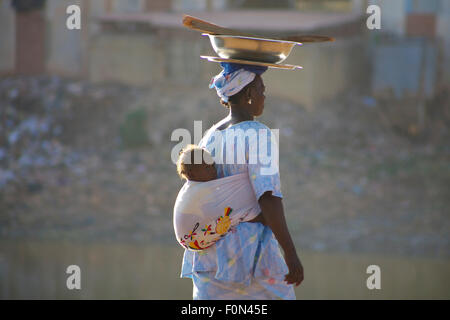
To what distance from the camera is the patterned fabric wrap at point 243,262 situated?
269 cm

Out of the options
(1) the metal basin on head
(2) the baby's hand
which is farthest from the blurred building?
(2) the baby's hand

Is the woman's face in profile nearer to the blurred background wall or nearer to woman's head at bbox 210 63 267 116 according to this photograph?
woman's head at bbox 210 63 267 116

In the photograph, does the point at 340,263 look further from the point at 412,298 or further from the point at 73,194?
the point at 73,194

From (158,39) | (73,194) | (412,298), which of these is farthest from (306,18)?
(412,298)

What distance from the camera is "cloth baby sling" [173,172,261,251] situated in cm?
271

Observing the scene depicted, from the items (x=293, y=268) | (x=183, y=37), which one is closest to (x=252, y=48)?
(x=293, y=268)

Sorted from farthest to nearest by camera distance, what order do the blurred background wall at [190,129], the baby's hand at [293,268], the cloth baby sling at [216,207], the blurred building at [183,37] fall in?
the blurred building at [183,37] < the blurred background wall at [190,129] < the cloth baby sling at [216,207] < the baby's hand at [293,268]

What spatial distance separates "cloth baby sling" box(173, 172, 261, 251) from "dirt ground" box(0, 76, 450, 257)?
5249mm

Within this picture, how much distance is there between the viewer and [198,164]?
2.72 m

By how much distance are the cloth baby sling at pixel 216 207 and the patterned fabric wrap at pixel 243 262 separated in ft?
0.11

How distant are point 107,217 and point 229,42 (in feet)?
20.6

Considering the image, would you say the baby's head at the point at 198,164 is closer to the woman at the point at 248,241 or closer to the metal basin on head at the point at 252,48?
the woman at the point at 248,241

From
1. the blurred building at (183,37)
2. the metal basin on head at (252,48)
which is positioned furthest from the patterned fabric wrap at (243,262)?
the blurred building at (183,37)

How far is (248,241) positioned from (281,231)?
0.17 m
